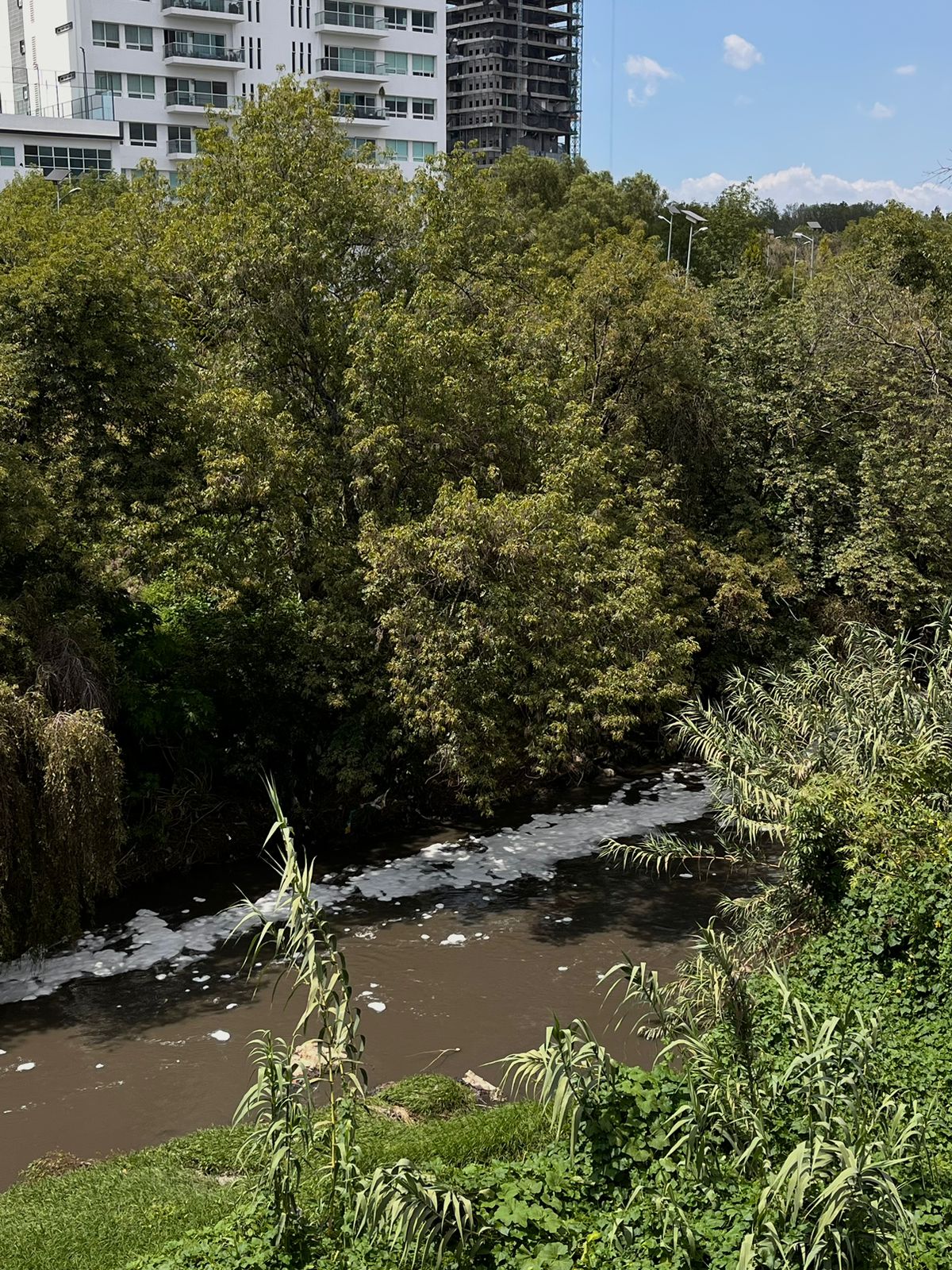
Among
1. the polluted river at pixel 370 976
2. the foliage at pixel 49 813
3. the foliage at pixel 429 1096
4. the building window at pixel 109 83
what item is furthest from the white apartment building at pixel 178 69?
the foliage at pixel 429 1096

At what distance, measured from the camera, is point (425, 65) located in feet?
190

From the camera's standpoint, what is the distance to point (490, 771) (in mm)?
17094

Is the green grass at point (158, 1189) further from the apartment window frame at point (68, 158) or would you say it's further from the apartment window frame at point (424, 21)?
the apartment window frame at point (424, 21)

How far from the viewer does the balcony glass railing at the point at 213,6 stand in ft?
169

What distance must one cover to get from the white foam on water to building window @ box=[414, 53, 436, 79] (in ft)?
154

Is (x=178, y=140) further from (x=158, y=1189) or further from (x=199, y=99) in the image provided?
(x=158, y=1189)

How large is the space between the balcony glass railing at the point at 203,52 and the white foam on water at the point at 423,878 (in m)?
44.2

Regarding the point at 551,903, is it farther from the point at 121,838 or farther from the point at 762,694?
the point at 121,838

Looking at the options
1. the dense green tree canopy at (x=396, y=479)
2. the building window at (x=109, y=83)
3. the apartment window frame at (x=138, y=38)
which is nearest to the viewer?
the dense green tree canopy at (x=396, y=479)

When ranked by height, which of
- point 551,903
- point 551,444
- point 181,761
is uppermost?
point 551,444

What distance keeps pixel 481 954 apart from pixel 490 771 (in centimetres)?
301

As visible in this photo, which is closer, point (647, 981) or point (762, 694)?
point (647, 981)

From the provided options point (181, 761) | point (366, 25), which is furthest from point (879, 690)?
point (366, 25)

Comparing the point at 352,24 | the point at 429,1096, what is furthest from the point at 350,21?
the point at 429,1096
